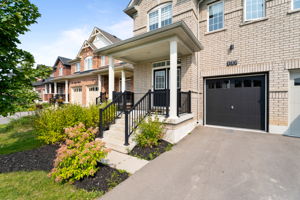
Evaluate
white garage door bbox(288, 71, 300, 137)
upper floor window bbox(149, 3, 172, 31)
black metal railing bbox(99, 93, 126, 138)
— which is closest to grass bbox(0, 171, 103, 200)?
black metal railing bbox(99, 93, 126, 138)

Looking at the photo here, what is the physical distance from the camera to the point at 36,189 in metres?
2.43

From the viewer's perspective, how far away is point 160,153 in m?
3.76

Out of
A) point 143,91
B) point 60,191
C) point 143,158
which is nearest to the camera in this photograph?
point 60,191

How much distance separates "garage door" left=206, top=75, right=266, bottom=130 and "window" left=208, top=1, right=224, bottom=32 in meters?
2.73

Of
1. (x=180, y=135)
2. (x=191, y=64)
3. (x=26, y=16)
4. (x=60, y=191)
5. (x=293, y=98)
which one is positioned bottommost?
(x=60, y=191)

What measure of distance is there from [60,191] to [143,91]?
19.8ft

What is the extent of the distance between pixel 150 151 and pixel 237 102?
4705 millimetres

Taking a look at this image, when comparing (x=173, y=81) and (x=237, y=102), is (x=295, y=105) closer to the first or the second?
(x=237, y=102)

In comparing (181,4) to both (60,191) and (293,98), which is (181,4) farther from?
(60,191)

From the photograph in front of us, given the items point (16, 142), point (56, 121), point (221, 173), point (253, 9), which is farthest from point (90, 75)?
point (221, 173)

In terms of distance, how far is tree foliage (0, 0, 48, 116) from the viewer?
2828 millimetres

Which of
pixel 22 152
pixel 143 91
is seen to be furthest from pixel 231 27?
pixel 22 152

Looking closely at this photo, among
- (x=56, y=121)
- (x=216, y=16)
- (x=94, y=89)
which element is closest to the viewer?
(x=56, y=121)

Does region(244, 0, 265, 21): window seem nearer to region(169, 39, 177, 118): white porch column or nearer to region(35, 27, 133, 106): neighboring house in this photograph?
region(169, 39, 177, 118): white porch column
